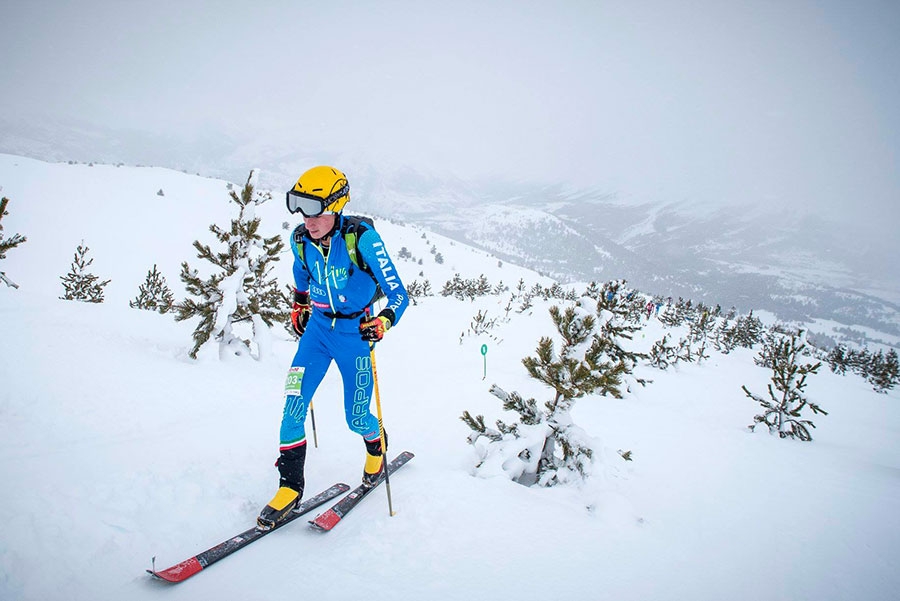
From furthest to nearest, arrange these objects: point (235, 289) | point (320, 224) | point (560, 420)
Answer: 1. point (235, 289)
2. point (560, 420)
3. point (320, 224)

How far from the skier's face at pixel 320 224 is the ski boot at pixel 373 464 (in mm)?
2463

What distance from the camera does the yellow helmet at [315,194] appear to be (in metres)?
3.88

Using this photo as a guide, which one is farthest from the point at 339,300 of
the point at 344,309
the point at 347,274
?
the point at 347,274

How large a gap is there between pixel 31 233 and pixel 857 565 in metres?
50.6

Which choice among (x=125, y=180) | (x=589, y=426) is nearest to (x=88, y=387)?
(x=589, y=426)

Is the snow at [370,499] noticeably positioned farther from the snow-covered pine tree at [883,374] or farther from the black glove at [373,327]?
the snow-covered pine tree at [883,374]

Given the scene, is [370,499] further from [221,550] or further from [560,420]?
[560,420]

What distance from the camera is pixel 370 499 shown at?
13.5 ft

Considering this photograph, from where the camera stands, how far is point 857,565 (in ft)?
13.2

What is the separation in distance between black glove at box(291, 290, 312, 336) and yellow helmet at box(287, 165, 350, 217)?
120 centimetres

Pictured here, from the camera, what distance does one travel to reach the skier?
3938 millimetres

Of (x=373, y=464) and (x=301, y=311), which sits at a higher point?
(x=301, y=311)

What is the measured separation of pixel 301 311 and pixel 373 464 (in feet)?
6.83

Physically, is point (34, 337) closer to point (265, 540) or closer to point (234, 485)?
point (234, 485)
